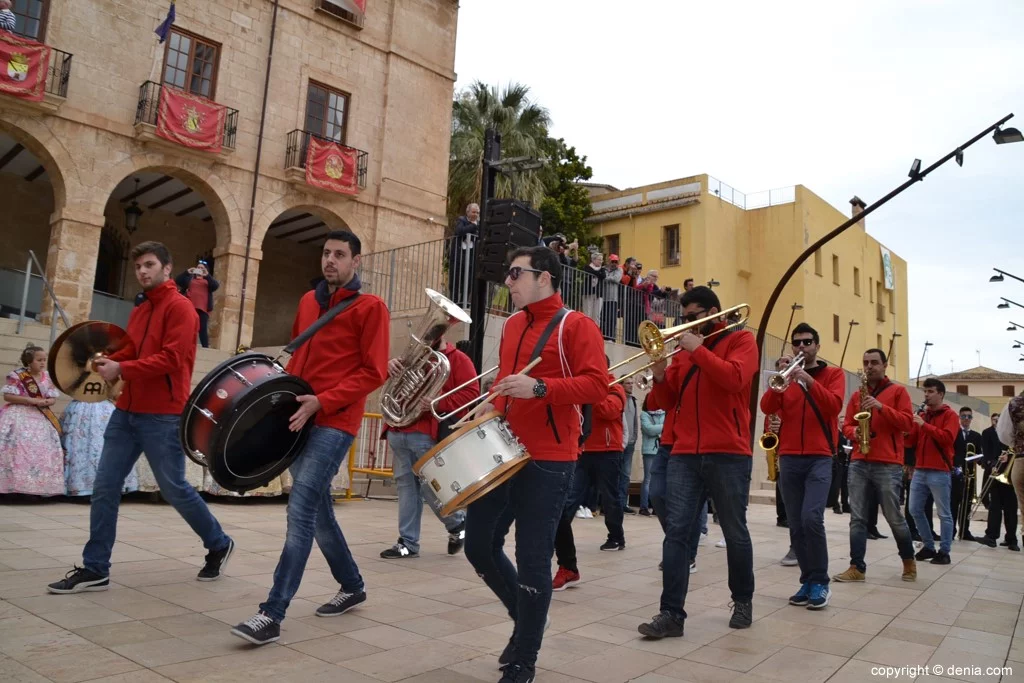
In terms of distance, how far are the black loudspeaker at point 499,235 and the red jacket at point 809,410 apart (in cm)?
357

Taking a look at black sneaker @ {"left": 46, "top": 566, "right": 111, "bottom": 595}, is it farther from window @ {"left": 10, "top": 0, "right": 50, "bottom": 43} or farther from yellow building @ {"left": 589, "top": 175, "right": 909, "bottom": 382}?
yellow building @ {"left": 589, "top": 175, "right": 909, "bottom": 382}

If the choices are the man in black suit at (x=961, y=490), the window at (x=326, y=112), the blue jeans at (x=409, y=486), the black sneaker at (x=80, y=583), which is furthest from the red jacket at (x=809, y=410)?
the window at (x=326, y=112)

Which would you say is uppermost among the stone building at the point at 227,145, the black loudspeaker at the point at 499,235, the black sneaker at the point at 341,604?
the stone building at the point at 227,145

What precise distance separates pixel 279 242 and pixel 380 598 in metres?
20.9

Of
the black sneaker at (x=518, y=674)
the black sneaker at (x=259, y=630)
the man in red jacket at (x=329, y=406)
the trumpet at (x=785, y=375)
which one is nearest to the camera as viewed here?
the black sneaker at (x=518, y=674)

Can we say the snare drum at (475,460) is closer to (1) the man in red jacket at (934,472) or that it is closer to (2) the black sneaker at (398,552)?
(2) the black sneaker at (398,552)

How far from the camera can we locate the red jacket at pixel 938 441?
29.7 feet

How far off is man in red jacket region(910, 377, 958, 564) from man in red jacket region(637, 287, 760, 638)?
5.10m

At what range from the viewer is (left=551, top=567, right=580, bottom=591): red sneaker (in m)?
5.93

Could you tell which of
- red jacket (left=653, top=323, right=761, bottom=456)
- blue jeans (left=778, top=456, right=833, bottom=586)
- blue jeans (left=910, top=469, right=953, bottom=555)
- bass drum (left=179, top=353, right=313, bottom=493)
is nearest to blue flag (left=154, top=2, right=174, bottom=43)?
bass drum (left=179, top=353, right=313, bottom=493)

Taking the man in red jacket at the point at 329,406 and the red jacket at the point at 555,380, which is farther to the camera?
the man in red jacket at the point at 329,406

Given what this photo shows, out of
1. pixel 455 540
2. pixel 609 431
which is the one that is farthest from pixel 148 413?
pixel 609 431

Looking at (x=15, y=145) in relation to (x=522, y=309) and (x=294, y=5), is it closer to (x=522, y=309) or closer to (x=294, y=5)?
(x=294, y=5)

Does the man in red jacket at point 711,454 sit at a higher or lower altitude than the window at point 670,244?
lower
